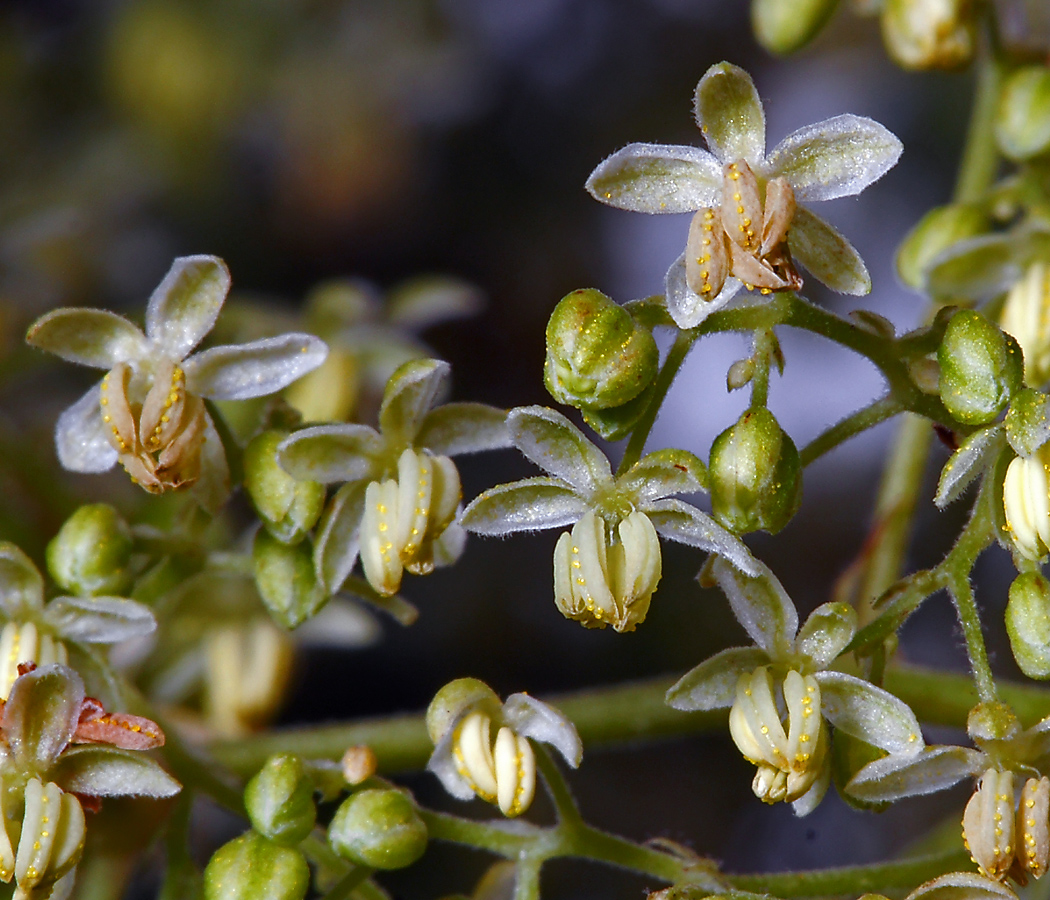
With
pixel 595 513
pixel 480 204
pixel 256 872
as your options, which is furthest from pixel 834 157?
pixel 480 204

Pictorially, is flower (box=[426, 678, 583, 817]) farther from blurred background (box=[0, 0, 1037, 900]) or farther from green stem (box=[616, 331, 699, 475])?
blurred background (box=[0, 0, 1037, 900])

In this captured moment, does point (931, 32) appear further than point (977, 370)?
Yes

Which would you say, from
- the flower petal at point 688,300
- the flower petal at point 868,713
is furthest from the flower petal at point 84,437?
the flower petal at point 868,713

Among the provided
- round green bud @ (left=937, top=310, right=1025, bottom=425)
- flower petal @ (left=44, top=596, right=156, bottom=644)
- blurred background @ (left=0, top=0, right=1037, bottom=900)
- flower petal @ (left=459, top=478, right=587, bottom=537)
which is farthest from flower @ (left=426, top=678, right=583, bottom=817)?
blurred background @ (left=0, top=0, right=1037, bottom=900)

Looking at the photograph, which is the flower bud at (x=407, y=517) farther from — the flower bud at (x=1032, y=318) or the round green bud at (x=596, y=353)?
the flower bud at (x=1032, y=318)

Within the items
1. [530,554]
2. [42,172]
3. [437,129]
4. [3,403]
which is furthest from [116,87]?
[530,554]

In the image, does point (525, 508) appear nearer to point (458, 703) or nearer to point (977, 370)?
point (458, 703)

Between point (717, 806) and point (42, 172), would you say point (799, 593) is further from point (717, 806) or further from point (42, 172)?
point (42, 172)

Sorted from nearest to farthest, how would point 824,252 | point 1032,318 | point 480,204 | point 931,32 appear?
point 824,252, point 1032,318, point 931,32, point 480,204
